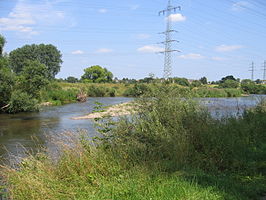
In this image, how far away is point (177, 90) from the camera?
9469 millimetres

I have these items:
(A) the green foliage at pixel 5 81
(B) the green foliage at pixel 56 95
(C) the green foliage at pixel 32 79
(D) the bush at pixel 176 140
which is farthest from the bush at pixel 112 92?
(D) the bush at pixel 176 140

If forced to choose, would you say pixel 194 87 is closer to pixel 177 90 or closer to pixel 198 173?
pixel 177 90

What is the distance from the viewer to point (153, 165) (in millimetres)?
5637

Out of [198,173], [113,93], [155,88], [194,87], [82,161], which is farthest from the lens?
[113,93]

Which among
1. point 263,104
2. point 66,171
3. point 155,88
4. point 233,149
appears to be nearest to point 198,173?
point 233,149

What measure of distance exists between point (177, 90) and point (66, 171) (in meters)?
5.21

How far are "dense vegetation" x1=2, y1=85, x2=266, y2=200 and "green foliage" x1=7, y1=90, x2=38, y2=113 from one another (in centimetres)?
2205

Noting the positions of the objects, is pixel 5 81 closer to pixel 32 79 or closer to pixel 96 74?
pixel 32 79

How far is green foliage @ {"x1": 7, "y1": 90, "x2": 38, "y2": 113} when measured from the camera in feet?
88.8

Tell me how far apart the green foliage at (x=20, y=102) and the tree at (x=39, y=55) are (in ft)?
197

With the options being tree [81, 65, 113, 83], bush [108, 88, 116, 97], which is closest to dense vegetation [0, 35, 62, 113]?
bush [108, 88, 116, 97]

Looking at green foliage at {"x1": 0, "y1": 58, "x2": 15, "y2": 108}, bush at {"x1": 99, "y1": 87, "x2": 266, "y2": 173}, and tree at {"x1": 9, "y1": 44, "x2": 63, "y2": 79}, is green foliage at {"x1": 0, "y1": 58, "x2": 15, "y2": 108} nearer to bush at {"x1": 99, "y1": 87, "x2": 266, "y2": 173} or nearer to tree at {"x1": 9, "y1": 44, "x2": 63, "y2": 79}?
bush at {"x1": 99, "y1": 87, "x2": 266, "y2": 173}

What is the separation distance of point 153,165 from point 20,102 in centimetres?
2499

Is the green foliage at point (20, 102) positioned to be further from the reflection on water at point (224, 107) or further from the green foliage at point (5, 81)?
the reflection on water at point (224, 107)
